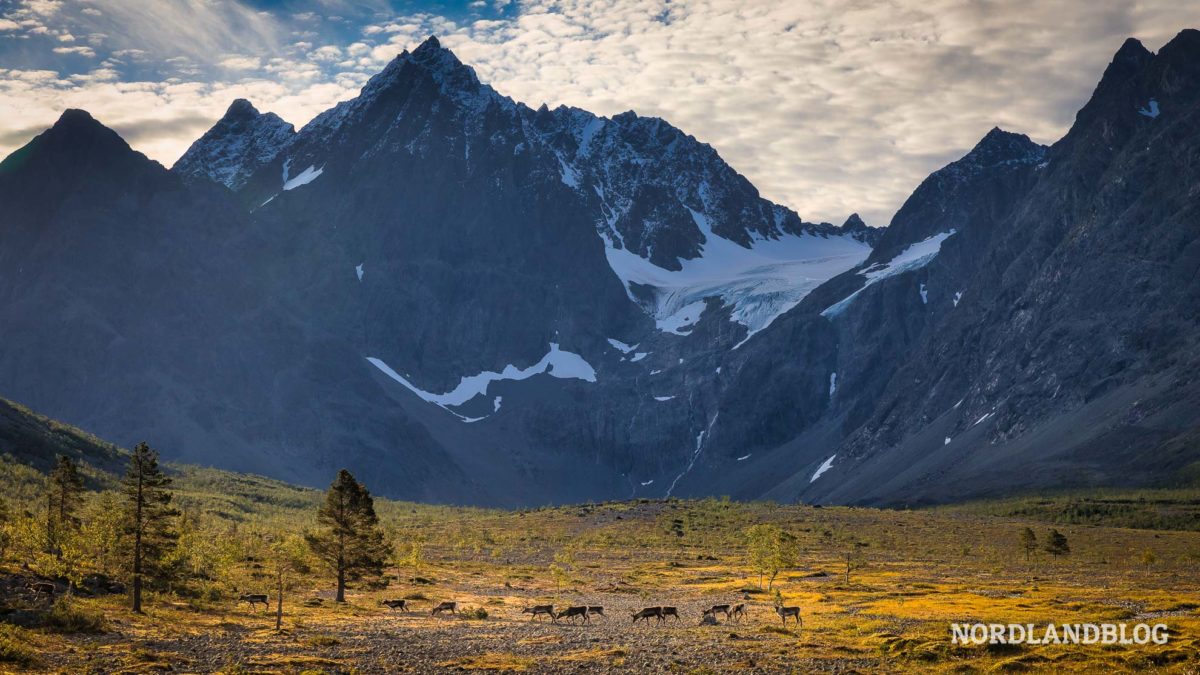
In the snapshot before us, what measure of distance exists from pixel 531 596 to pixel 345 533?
699 inches

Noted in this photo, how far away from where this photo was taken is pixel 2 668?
42.8m

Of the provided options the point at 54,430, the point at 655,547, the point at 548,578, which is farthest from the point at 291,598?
the point at 54,430

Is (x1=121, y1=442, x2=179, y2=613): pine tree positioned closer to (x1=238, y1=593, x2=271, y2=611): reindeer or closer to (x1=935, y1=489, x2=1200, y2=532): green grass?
(x1=238, y1=593, x2=271, y2=611): reindeer

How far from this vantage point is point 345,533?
254ft

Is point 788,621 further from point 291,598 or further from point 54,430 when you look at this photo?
point 54,430

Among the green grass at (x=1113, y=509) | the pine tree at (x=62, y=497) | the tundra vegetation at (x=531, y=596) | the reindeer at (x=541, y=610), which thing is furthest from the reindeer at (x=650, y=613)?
the green grass at (x=1113, y=509)

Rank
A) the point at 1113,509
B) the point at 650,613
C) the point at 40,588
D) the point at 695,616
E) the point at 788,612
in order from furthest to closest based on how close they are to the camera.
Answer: the point at 1113,509, the point at 695,616, the point at 650,613, the point at 788,612, the point at 40,588

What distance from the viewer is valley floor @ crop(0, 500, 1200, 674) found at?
45.9 m

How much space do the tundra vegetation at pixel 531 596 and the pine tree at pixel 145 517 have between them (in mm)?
186

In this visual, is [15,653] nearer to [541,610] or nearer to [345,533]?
[541,610]

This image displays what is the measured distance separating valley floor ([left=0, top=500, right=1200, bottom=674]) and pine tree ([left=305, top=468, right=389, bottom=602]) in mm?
2953

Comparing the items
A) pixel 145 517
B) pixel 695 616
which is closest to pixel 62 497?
pixel 145 517

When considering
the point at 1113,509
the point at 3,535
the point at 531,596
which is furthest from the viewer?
the point at 1113,509

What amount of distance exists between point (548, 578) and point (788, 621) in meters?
45.7
